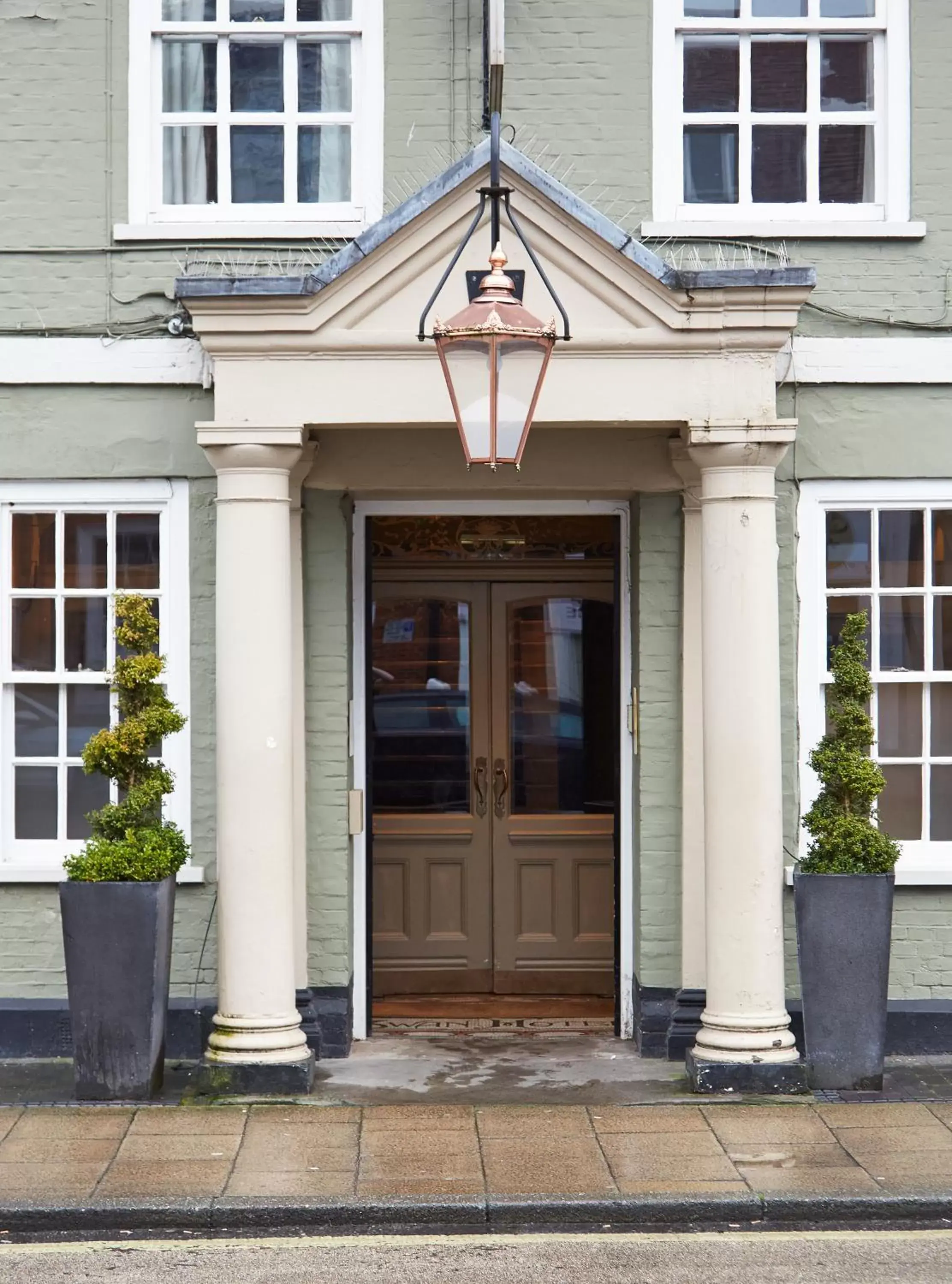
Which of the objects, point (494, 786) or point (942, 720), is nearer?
point (942, 720)

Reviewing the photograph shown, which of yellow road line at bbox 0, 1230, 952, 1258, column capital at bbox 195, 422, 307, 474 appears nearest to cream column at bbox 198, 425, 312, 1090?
column capital at bbox 195, 422, 307, 474

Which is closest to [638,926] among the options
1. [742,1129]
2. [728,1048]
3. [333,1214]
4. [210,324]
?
[728,1048]

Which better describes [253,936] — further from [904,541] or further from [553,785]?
[904,541]

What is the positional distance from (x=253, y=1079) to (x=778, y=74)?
5804 mm

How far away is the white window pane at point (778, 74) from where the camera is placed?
30.1 ft

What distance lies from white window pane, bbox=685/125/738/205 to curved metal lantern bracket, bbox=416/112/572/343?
4.96ft

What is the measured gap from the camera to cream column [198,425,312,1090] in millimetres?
8125

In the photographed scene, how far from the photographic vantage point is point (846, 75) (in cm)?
921

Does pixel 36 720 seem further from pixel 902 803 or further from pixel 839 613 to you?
pixel 902 803

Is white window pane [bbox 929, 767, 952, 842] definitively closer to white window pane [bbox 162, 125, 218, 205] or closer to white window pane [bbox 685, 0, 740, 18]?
white window pane [bbox 685, 0, 740, 18]

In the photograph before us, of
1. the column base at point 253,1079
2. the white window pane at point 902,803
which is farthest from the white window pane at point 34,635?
the white window pane at point 902,803

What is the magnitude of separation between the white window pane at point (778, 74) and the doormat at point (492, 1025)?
5042mm

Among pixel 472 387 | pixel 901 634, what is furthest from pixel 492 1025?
pixel 472 387

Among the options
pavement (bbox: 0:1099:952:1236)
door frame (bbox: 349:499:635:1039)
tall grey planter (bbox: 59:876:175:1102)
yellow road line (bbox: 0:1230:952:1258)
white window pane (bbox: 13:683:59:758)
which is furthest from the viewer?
door frame (bbox: 349:499:635:1039)
